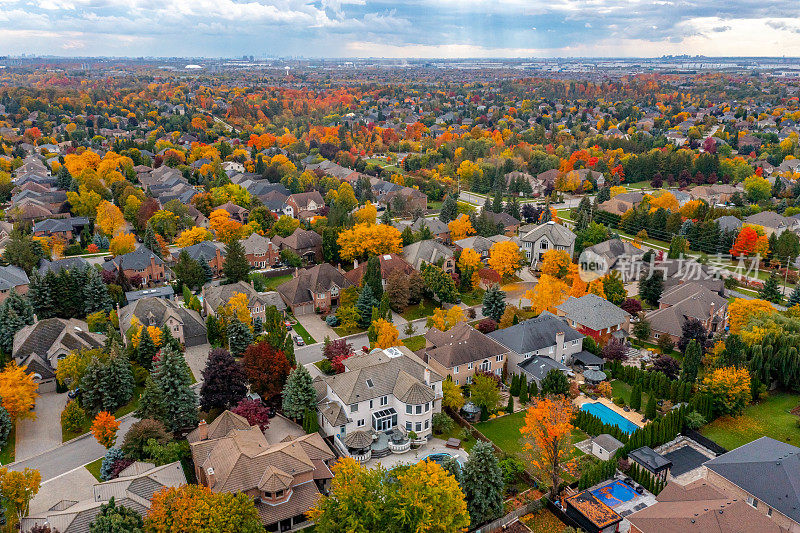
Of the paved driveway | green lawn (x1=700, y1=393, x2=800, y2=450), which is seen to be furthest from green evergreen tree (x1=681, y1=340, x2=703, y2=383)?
the paved driveway

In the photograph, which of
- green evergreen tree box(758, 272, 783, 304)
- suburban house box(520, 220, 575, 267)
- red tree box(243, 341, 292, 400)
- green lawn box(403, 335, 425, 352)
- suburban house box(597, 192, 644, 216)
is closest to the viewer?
red tree box(243, 341, 292, 400)

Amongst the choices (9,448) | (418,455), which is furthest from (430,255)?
(9,448)

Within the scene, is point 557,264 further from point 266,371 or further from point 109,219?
point 109,219

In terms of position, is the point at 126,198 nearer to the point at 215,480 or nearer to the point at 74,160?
the point at 74,160

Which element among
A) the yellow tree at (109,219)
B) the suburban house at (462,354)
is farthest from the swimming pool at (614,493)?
the yellow tree at (109,219)

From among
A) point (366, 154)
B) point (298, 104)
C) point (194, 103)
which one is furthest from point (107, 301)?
point (194, 103)

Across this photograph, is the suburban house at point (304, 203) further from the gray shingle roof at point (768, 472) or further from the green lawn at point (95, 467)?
the gray shingle roof at point (768, 472)

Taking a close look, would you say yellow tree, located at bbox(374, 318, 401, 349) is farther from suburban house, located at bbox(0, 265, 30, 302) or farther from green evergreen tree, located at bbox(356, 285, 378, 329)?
suburban house, located at bbox(0, 265, 30, 302)
